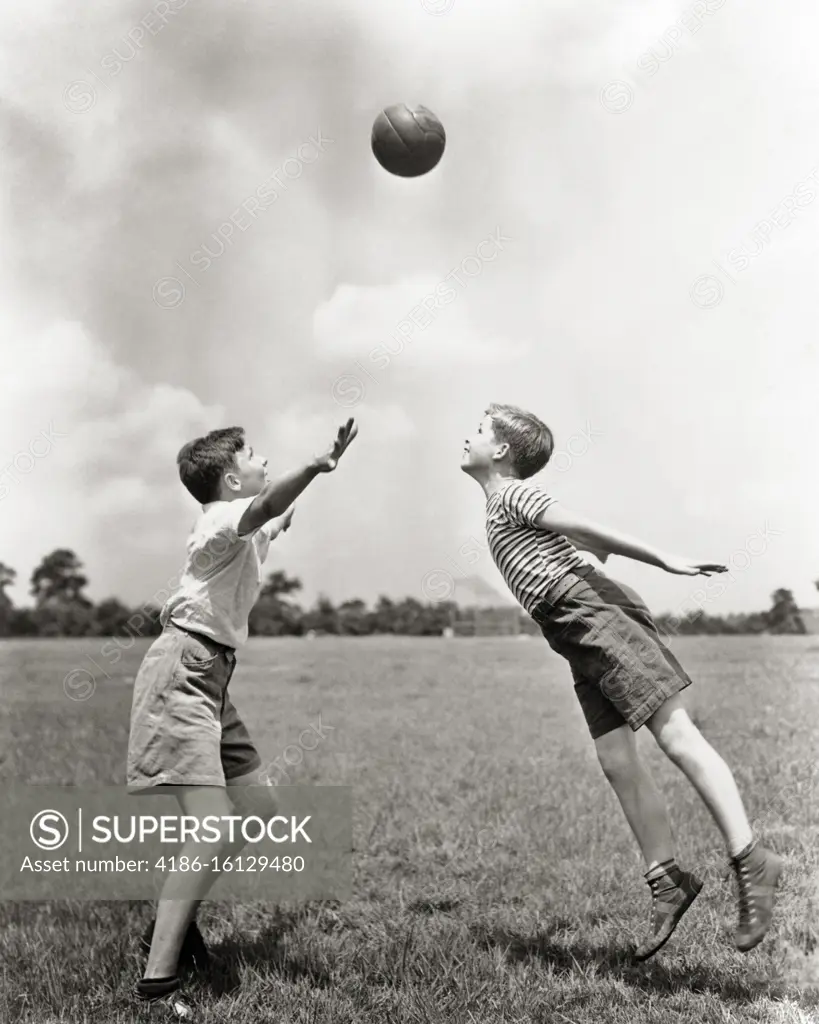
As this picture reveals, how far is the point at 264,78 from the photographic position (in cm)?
432

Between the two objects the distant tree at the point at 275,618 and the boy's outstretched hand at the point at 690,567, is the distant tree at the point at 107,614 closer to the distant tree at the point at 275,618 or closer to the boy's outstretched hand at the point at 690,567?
the distant tree at the point at 275,618

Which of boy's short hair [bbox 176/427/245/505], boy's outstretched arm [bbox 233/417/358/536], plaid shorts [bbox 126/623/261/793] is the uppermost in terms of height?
boy's short hair [bbox 176/427/245/505]

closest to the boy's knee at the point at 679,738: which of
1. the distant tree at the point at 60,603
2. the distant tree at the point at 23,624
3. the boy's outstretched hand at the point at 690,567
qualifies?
the boy's outstretched hand at the point at 690,567

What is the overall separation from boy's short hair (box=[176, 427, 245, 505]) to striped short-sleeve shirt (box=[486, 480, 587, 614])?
88 cm

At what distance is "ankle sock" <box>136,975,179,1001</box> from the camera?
292 cm

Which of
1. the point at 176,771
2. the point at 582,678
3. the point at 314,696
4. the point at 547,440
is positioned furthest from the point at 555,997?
the point at 314,696

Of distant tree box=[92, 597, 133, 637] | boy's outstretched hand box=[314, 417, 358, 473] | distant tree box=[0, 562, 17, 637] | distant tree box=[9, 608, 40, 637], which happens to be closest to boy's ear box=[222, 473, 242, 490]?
boy's outstretched hand box=[314, 417, 358, 473]

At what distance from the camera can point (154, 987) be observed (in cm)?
292

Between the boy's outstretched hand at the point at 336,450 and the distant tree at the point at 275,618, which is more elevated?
the distant tree at the point at 275,618

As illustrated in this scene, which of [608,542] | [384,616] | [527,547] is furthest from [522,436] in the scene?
[384,616]

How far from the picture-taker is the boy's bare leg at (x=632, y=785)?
3092mm

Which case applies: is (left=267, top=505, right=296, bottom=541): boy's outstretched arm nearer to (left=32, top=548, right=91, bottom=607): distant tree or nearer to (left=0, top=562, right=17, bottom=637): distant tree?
(left=0, top=562, right=17, bottom=637): distant tree

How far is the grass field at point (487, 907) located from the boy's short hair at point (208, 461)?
150 centimetres

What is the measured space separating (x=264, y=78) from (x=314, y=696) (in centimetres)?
600
